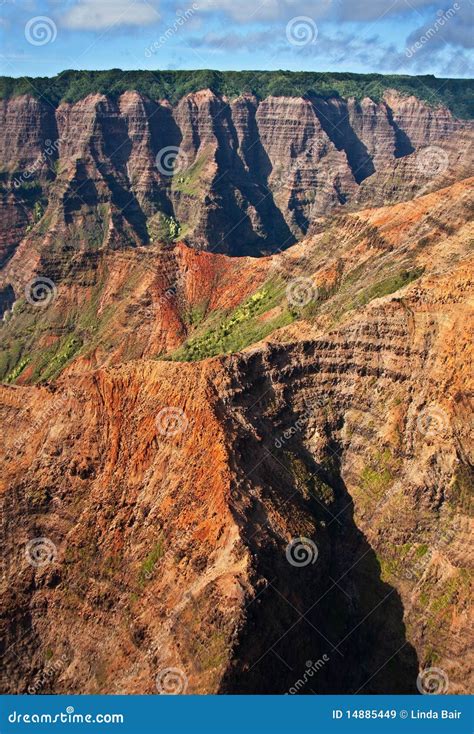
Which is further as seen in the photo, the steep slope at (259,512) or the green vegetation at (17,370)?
the green vegetation at (17,370)

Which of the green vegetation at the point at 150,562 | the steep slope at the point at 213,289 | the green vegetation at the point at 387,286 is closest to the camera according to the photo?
the green vegetation at the point at 150,562

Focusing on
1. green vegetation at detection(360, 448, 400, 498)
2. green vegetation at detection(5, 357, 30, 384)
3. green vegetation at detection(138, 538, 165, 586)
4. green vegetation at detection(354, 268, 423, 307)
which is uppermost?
green vegetation at detection(354, 268, 423, 307)

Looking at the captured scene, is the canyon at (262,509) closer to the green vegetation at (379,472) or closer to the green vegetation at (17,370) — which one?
the green vegetation at (379,472)

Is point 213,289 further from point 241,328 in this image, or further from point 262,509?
point 262,509

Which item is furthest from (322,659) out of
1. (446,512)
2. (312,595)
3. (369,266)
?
(369,266)

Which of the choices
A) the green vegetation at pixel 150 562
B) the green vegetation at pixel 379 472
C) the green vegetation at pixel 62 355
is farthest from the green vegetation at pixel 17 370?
the green vegetation at pixel 150 562

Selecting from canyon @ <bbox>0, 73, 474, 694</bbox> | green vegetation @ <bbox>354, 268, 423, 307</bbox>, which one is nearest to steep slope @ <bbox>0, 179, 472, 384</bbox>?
green vegetation @ <bbox>354, 268, 423, 307</bbox>

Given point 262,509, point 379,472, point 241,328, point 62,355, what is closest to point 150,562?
point 262,509

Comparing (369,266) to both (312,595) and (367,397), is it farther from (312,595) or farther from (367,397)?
(312,595)

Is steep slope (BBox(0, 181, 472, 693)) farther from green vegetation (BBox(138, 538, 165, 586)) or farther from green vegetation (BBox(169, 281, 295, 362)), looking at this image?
green vegetation (BBox(169, 281, 295, 362))

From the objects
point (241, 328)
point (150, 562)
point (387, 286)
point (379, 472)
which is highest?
point (387, 286)

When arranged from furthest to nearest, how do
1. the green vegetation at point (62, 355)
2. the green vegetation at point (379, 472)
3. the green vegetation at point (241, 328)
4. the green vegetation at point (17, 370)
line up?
1. the green vegetation at point (17, 370)
2. the green vegetation at point (62, 355)
3. the green vegetation at point (241, 328)
4. the green vegetation at point (379, 472)
